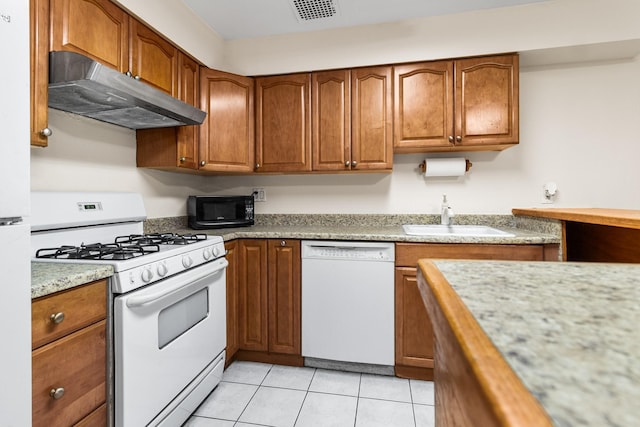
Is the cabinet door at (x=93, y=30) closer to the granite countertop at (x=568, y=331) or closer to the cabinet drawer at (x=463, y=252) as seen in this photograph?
the granite countertop at (x=568, y=331)

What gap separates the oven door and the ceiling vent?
1.70m

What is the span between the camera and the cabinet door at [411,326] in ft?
6.22

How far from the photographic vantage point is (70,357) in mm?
1010

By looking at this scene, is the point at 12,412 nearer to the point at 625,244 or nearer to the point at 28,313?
the point at 28,313

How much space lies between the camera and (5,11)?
0.75 meters

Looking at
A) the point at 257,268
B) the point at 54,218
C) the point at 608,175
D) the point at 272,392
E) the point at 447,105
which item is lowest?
the point at 272,392

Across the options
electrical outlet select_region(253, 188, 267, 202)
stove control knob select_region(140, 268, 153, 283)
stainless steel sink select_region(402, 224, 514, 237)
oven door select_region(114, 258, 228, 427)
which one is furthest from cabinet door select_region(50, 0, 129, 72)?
stainless steel sink select_region(402, 224, 514, 237)

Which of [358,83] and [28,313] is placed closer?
[28,313]

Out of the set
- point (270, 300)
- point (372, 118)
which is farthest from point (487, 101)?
point (270, 300)

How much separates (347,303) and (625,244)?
4.61 feet

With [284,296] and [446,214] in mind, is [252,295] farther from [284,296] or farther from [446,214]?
[446,214]

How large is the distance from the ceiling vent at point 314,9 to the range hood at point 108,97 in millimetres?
973

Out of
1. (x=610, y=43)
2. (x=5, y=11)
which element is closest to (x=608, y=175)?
(x=610, y=43)

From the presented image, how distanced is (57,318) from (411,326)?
1.68 meters
